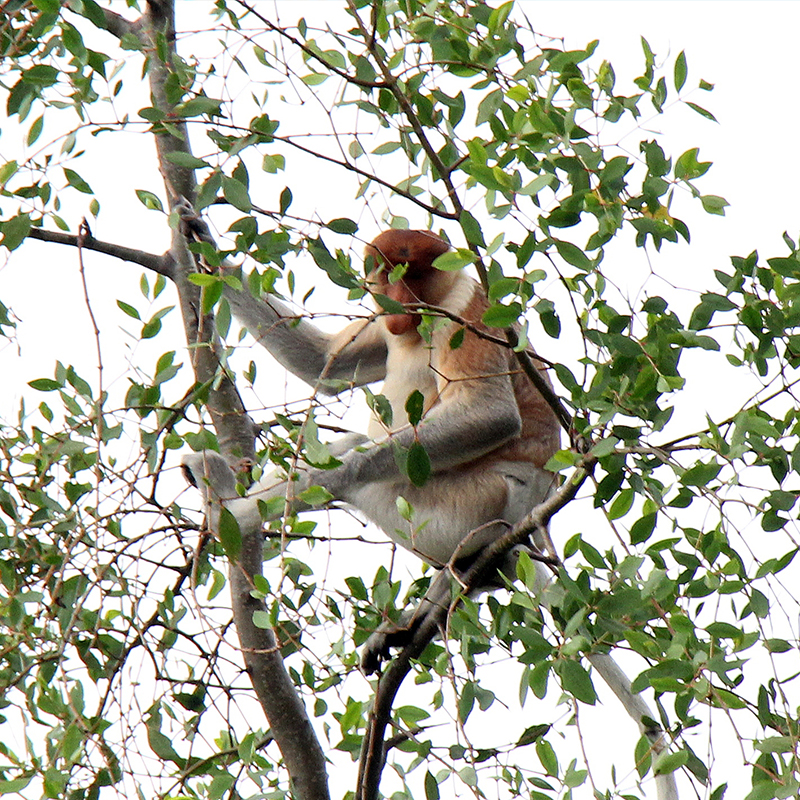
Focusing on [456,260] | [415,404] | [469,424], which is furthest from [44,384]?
[469,424]

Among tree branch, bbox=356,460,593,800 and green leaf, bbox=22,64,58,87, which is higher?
green leaf, bbox=22,64,58,87

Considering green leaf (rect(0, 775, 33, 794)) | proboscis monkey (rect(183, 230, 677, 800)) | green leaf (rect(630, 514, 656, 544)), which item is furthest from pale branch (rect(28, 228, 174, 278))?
green leaf (rect(630, 514, 656, 544))

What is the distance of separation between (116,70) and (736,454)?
1682 mm

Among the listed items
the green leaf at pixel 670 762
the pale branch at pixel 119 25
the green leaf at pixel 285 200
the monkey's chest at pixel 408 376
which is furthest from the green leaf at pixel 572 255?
the monkey's chest at pixel 408 376

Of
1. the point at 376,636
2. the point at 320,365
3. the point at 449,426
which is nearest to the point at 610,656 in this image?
the point at 376,636

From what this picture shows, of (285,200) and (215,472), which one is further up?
(215,472)

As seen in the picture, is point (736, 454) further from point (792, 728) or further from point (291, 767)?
point (291, 767)

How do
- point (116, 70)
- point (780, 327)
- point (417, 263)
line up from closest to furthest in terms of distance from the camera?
point (780, 327)
point (116, 70)
point (417, 263)

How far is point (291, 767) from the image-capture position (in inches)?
111

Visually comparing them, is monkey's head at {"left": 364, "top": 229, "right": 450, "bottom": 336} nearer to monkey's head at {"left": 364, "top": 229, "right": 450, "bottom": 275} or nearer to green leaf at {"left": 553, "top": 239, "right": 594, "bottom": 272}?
monkey's head at {"left": 364, "top": 229, "right": 450, "bottom": 275}

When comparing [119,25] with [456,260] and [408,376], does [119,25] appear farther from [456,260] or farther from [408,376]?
[456,260]

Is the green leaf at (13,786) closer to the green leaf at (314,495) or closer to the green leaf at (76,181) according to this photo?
the green leaf at (314,495)

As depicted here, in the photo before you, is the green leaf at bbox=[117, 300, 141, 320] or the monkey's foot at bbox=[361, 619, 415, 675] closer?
the green leaf at bbox=[117, 300, 141, 320]

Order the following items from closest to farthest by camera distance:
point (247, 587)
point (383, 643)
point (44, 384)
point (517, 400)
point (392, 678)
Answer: point (44, 384) < point (392, 678) < point (247, 587) < point (383, 643) < point (517, 400)
